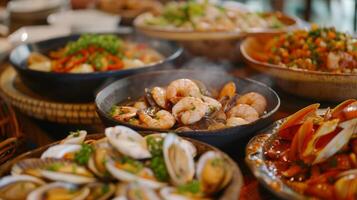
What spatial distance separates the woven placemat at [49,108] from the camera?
254 centimetres

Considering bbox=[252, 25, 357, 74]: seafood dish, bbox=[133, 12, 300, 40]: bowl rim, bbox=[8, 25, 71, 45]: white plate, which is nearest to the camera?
bbox=[252, 25, 357, 74]: seafood dish

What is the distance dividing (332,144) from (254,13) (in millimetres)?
2339

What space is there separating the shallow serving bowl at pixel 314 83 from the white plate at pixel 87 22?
179cm

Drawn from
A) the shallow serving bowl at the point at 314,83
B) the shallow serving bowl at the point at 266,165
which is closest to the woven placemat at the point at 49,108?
the shallow serving bowl at the point at 314,83

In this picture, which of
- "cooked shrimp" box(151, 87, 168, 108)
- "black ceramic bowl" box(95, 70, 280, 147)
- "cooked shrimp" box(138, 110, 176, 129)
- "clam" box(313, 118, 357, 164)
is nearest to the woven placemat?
"black ceramic bowl" box(95, 70, 280, 147)

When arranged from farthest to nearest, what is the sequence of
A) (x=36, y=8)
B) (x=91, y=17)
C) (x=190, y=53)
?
(x=36, y=8) → (x=91, y=17) → (x=190, y=53)

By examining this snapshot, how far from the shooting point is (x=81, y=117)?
8.30ft

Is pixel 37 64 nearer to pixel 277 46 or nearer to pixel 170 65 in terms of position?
pixel 170 65

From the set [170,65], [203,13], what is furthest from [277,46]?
[203,13]

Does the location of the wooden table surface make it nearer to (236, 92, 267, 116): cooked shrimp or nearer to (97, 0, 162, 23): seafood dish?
(236, 92, 267, 116): cooked shrimp

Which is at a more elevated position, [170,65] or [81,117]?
[170,65]

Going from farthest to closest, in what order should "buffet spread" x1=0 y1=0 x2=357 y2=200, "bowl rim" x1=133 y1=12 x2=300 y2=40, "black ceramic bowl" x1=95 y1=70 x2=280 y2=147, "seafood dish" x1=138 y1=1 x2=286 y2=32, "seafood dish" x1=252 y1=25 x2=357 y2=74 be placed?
1. "seafood dish" x1=138 y1=1 x2=286 y2=32
2. "bowl rim" x1=133 y1=12 x2=300 y2=40
3. "seafood dish" x1=252 y1=25 x2=357 y2=74
4. "black ceramic bowl" x1=95 y1=70 x2=280 y2=147
5. "buffet spread" x1=0 y1=0 x2=357 y2=200

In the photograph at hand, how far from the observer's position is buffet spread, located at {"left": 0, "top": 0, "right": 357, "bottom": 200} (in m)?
1.38

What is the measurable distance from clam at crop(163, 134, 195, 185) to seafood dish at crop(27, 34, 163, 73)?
4.31 feet
